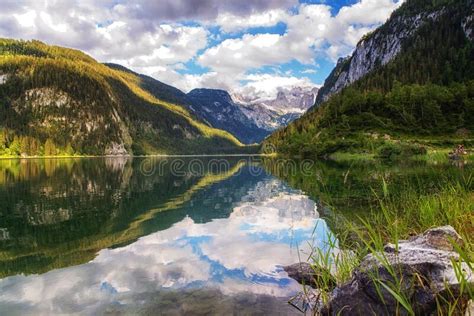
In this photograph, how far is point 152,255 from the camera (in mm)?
21047

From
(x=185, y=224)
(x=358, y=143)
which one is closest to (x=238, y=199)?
(x=185, y=224)

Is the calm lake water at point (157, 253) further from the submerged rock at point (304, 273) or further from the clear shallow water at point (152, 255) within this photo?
the submerged rock at point (304, 273)

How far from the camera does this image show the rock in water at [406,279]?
8.17 metres

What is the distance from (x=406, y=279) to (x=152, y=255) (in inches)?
596

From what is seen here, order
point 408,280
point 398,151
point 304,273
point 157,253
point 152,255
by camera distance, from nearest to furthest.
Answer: point 408,280
point 304,273
point 152,255
point 157,253
point 398,151

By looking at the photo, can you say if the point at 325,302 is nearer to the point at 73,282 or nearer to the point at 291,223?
the point at 73,282

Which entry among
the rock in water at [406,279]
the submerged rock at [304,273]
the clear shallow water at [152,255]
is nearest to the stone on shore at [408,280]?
the rock in water at [406,279]

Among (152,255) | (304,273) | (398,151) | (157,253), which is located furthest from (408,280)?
(398,151)

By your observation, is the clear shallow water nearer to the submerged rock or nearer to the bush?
the submerged rock

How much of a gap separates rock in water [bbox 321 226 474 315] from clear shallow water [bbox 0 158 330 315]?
3.87 meters

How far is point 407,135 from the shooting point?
476ft

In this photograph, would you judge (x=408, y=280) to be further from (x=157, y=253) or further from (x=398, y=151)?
(x=398, y=151)

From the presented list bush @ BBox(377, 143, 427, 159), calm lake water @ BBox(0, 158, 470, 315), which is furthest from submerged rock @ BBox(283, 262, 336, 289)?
bush @ BBox(377, 143, 427, 159)

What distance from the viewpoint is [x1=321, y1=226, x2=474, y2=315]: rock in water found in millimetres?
8172
